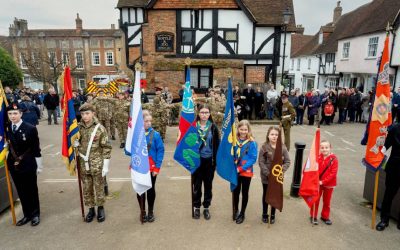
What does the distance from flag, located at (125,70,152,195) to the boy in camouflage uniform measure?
1.72 ft

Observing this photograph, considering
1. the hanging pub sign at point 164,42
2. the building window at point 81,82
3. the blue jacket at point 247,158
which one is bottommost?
the blue jacket at point 247,158

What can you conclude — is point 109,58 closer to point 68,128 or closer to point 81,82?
point 81,82

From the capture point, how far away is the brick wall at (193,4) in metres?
16.8

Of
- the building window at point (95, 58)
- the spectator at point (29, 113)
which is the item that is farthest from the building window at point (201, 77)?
the building window at point (95, 58)

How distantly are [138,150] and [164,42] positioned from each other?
14364 millimetres

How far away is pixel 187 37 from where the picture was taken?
17547mm

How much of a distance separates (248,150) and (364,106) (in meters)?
12.5

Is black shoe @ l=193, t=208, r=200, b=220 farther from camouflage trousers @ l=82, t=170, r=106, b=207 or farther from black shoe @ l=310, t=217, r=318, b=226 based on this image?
black shoe @ l=310, t=217, r=318, b=226

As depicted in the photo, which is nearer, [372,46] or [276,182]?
[276,182]

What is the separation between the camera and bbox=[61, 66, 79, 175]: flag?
4516mm

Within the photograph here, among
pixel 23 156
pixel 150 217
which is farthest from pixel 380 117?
pixel 23 156

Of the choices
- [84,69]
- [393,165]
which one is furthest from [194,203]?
[84,69]

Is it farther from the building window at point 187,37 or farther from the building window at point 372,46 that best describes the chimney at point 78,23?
the building window at point 372,46

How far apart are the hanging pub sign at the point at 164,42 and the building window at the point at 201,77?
1955 millimetres
